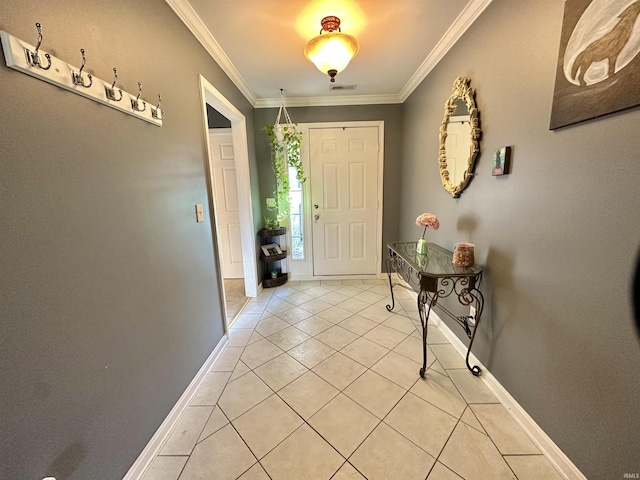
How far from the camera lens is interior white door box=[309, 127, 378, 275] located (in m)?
3.34

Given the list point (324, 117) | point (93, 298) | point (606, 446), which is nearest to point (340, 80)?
point (324, 117)

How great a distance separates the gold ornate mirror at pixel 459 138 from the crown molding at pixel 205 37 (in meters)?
1.91

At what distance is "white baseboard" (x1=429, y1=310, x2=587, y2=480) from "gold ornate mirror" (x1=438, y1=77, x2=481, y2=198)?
1.31 meters

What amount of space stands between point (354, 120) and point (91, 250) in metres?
3.17

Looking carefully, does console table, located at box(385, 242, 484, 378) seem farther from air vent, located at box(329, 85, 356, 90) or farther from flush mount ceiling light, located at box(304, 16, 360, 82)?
air vent, located at box(329, 85, 356, 90)

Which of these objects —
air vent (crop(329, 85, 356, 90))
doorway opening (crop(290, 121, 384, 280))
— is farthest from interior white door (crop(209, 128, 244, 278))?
air vent (crop(329, 85, 356, 90))

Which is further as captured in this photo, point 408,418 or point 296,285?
point 296,285

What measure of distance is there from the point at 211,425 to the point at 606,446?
5.88 ft

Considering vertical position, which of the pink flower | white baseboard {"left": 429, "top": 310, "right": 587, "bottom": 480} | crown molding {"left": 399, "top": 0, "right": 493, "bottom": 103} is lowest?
white baseboard {"left": 429, "top": 310, "right": 587, "bottom": 480}

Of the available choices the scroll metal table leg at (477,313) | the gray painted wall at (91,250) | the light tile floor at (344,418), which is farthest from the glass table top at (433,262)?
the gray painted wall at (91,250)

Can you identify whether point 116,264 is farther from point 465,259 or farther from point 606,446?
point 606,446

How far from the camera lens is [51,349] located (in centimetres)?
79

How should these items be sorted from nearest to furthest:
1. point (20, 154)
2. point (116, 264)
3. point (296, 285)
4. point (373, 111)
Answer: point (20, 154), point (116, 264), point (373, 111), point (296, 285)

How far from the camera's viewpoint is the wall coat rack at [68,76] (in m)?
0.70
